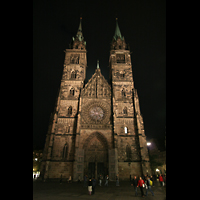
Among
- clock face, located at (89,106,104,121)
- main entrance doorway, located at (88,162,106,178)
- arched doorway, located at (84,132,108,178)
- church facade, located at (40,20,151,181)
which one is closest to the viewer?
church facade, located at (40,20,151,181)

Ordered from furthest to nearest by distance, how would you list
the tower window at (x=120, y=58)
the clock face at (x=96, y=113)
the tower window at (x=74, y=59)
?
the tower window at (x=120, y=58) < the tower window at (x=74, y=59) < the clock face at (x=96, y=113)

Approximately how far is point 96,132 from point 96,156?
153 inches

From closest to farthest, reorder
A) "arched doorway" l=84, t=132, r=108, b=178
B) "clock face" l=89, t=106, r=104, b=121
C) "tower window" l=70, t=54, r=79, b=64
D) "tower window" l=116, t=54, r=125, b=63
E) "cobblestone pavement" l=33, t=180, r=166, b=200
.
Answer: "cobblestone pavement" l=33, t=180, r=166, b=200
"arched doorway" l=84, t=132, r=108, b=178
"clock face" l=89, t=106, r=104, b=121
"tower window" l=70, t=54, r=79, b=64
"tower window" l=116, t=54, r=125, b=63

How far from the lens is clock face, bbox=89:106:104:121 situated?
25.5m

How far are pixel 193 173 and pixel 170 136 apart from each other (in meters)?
0.64

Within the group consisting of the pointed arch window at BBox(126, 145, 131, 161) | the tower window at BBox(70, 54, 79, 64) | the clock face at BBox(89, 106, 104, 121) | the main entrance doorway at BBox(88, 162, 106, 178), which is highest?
the tower window at BBox(70, 54, 79, 64)

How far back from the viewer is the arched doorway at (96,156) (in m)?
22.5

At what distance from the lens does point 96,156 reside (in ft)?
76.2

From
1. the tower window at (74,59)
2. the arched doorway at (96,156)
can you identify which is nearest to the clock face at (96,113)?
the arched doorway at (96,156)

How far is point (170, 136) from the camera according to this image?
2.36 m

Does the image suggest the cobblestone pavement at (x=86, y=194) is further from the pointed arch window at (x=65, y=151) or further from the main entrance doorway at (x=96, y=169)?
the main entrance doorway at (x=96, y=169)

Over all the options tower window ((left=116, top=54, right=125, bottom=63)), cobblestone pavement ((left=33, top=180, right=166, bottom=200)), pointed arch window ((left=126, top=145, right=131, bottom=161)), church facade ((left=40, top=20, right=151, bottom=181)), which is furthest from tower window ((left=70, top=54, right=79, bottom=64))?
cobblestone pavement ((left=33, top=180, right=166, bottom=200))

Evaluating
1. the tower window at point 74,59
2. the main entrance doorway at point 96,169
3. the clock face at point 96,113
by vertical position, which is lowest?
the main entrance doorway at point 96,169

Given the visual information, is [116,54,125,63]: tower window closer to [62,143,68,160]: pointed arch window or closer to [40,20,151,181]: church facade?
[40,20,151,181]: church facade
